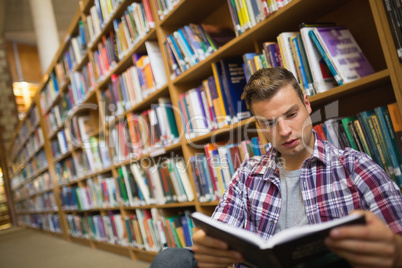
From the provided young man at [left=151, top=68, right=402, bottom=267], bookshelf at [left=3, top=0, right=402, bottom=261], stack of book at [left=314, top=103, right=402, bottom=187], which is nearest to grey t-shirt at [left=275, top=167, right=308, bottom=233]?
young man at [left=151, top=68, right=402, bottom=267]

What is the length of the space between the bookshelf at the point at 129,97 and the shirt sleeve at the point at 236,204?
0.41m

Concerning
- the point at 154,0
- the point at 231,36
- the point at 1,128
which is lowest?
the point at 231,36

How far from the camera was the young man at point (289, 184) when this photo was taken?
Answer: 0.90 metres

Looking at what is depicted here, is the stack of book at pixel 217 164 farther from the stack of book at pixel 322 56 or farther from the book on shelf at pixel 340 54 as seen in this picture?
the book on shelf at pixel 340 54

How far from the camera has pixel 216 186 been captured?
1.94m

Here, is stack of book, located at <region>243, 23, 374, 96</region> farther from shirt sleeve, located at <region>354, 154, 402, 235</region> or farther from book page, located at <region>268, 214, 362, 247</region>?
book page, located at <region>268, 214, 362, 247</region>

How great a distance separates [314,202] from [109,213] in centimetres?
288

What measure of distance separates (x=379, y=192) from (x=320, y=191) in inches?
7.2

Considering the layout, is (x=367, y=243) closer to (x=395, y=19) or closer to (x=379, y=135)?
(x=379, y=135)

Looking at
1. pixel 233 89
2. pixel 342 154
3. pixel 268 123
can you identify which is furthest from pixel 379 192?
pixel 233 89

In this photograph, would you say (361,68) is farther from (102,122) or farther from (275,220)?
(102,122)

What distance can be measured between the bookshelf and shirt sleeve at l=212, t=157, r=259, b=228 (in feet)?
1.36

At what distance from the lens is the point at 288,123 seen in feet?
3.69

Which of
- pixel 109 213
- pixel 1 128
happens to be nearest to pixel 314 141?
pixel 109 213
